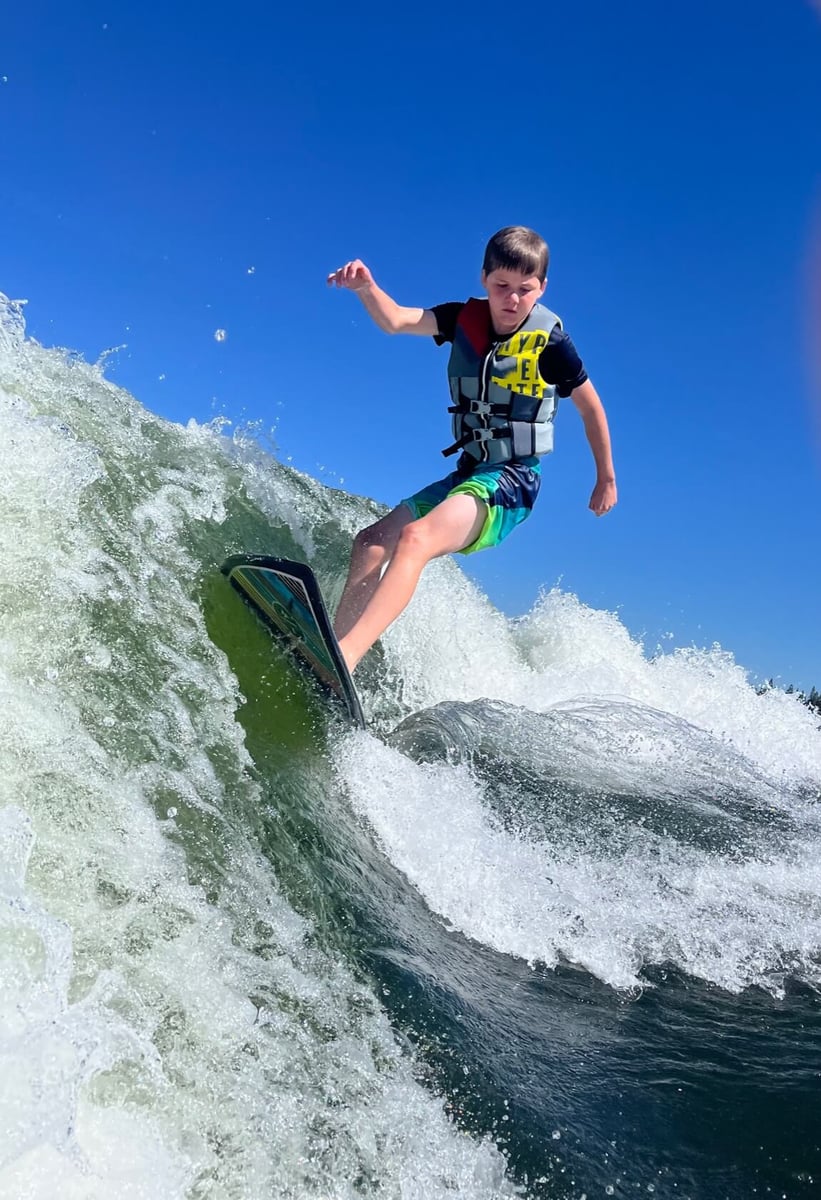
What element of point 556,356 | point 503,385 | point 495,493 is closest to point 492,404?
point 503,385

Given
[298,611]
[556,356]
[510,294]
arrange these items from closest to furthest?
1. [298,611]
2. [510,294]
3. [556,356]

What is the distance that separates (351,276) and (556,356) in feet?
3.66

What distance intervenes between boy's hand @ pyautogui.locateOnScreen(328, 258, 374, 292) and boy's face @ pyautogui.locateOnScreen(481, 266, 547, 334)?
616mm

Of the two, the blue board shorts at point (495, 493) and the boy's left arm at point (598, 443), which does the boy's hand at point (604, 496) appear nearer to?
the boy's left arm at point (598, 443)

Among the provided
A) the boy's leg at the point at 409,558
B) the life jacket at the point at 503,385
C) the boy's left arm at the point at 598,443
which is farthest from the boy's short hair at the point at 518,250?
the boy's leg at the point at 409,558

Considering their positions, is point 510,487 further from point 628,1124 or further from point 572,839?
point 628,1124

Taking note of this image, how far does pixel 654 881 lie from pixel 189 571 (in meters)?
2.36

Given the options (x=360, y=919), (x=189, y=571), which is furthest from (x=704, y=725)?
(x=360, y=919)

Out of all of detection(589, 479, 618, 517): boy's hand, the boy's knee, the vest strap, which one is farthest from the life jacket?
the boy's knee

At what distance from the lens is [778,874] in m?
3.83

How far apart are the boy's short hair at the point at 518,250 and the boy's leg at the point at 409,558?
44.7 inches

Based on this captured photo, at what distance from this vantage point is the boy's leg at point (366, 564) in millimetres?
4090

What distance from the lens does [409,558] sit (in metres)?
3.80

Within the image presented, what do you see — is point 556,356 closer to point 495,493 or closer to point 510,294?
point 510,294
